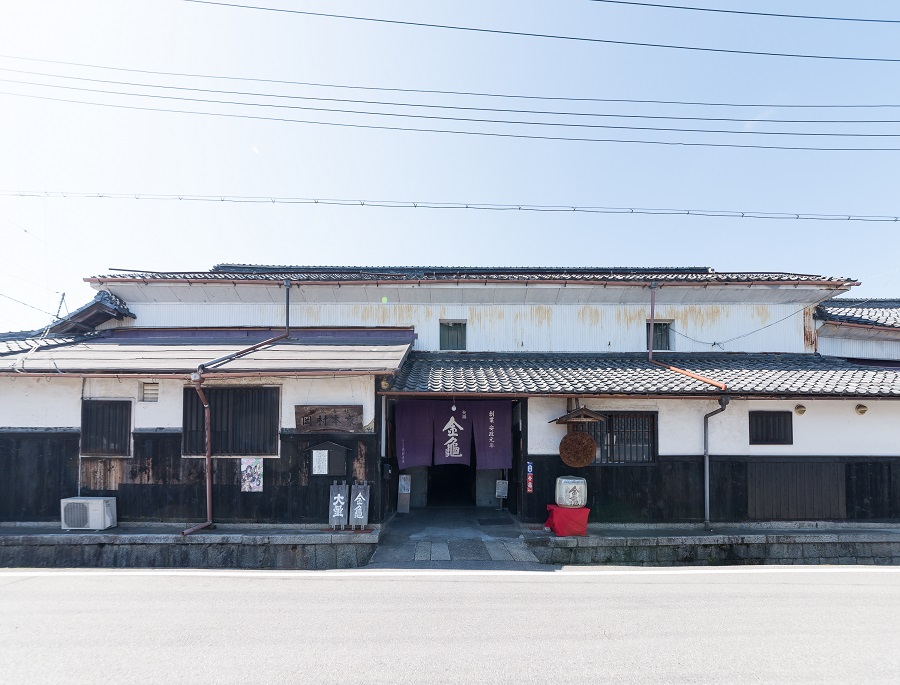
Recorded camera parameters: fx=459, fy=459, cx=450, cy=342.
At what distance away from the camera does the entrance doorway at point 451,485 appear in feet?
Result: 46.1

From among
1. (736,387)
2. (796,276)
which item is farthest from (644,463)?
(796,276)

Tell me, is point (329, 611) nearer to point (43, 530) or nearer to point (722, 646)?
point (722, 646)

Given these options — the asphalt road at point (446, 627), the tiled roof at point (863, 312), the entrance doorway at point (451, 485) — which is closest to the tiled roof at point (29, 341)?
the asphalt road at point (446, 627)

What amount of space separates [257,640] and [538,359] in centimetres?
964

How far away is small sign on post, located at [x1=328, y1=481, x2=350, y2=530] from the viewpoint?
9.61 meters

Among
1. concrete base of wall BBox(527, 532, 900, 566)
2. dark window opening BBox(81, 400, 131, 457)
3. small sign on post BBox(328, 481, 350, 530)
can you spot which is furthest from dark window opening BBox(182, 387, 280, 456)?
concrete base of wall BBox(527, 532, 900, 566)

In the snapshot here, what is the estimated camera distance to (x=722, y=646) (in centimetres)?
523

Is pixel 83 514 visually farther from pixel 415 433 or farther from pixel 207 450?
pixel 415 433

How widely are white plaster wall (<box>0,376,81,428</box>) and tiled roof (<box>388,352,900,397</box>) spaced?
7398mm

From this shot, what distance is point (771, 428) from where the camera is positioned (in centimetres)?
1098

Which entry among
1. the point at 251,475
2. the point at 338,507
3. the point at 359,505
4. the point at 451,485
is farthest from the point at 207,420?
the point at 451,485

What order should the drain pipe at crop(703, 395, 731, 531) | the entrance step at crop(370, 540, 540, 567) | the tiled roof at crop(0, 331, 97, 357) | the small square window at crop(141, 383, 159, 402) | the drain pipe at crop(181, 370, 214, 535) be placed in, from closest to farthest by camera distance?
the entrance step at crop(370, 540, 540, 567), the drain pipe at crop(181, 370, 214, 535), the small square window at crop(141, 383, 159, 402), the drain pipe at crop(703, 395, 731, 531), the tiled roof at crop(0, 331, 97, 357)

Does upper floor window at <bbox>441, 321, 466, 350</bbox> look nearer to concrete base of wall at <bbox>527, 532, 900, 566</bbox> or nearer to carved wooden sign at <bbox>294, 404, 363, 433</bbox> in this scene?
carved wooden sign at <bbox>294, 404, 363, 433</bbox>

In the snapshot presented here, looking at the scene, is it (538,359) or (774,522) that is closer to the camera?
(774,522)
